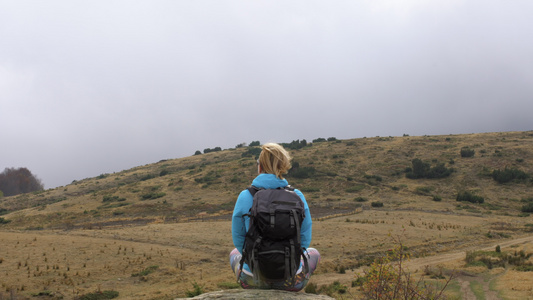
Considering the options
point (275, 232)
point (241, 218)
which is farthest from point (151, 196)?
point (275, 232)

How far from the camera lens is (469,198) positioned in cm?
3806

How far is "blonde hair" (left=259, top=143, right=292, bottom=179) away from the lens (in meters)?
3.73

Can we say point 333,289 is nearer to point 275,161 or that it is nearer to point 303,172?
point 275,161

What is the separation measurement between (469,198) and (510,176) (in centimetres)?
906

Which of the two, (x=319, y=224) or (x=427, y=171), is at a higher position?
(x=427, y=171)

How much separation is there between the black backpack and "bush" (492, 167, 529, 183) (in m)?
48.1

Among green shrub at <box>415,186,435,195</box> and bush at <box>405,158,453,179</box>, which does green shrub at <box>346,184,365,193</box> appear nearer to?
green shrub at <box>415,186,435,195</box>

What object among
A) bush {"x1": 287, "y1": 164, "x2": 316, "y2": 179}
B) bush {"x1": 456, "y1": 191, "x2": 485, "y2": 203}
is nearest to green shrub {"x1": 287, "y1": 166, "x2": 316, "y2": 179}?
bush {"x1": 287, "y1": 164, "x2": 316, "y2": 179}

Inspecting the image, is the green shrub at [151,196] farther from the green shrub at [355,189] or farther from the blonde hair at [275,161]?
the blonde hair at [275,161]

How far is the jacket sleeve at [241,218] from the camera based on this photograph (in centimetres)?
358

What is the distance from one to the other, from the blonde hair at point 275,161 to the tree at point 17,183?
108884 millimetres

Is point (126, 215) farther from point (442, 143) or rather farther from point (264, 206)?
point (442, 143)

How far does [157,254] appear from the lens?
649 inches

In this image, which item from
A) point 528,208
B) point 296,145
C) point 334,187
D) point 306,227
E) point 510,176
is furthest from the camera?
point 296,145
